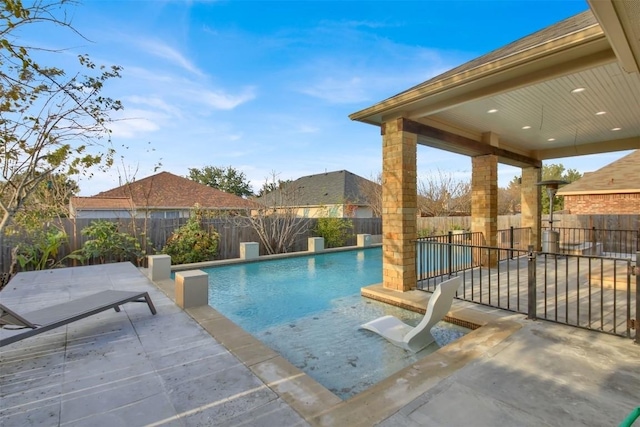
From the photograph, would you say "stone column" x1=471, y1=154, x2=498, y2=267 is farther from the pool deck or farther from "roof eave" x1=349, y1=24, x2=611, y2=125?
the pool deck

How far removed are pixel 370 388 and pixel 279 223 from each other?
10.7 m

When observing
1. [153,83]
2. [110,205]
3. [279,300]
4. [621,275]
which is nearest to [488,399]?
[279,300]

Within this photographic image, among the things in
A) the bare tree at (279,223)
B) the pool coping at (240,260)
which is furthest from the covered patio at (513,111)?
the bare tree at (279,223)

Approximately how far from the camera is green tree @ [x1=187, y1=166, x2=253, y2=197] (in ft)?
119

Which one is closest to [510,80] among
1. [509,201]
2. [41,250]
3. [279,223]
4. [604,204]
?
[279,223]

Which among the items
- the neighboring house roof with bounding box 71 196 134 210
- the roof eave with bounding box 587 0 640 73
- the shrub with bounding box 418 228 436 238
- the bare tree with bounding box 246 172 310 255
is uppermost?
the roof eave with bounding box 587 0 640 73

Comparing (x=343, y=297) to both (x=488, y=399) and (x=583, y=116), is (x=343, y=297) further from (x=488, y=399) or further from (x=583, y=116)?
(x=583, y=116)

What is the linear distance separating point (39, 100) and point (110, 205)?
16.1 m

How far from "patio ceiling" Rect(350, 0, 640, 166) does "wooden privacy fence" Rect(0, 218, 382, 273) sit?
764 cm

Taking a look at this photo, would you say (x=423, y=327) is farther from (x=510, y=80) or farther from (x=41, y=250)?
(x=41, y=250)

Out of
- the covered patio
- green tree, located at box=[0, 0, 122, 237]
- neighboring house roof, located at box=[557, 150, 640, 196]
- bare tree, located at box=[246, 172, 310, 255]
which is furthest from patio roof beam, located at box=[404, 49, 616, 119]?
neighboring house roof, located at box=[557, 150, 640, 196]

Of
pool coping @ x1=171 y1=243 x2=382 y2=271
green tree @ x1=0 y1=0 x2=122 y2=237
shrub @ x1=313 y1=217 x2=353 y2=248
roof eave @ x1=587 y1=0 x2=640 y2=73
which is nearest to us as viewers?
roof eave @ x1=587 y1=0 x2=640 y2=73

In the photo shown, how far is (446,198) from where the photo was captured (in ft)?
76.2

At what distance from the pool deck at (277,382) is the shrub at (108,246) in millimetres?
6160
